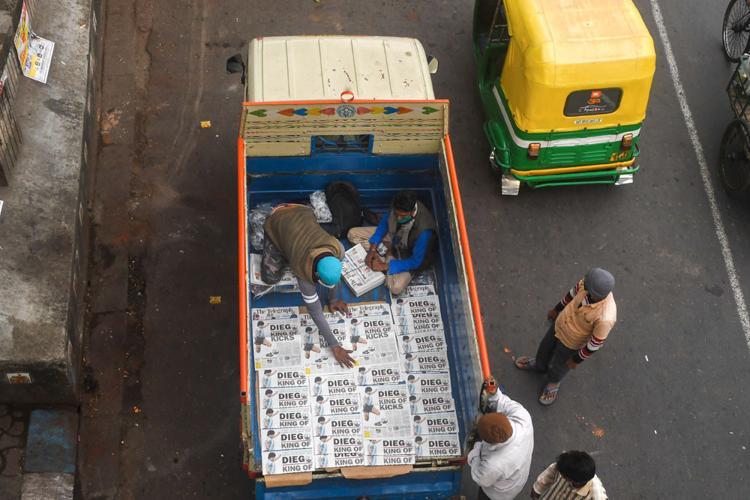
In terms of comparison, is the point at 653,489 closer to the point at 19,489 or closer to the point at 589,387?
the point at 589,387

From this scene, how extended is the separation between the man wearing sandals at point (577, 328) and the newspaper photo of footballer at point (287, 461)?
7.89 ft

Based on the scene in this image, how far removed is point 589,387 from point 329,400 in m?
2.73

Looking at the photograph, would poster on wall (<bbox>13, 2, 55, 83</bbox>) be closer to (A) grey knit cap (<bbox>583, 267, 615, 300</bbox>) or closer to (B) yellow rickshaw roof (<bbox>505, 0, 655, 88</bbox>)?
(B) yellow rickshaw roof (<bbox>505, 0, 655, 88</bbox>)

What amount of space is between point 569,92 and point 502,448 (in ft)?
13.5

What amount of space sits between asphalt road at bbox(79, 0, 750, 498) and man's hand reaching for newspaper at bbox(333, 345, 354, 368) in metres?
1.22

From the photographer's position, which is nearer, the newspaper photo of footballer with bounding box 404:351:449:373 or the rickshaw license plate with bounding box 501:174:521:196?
the newspaper photo of footballer with bounding box 404:351:449:373

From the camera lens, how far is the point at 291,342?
763 centimetres

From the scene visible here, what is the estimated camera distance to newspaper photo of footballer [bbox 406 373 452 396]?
7391mm

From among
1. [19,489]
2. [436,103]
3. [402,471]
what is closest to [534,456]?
[402,471]

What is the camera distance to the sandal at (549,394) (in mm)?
8031

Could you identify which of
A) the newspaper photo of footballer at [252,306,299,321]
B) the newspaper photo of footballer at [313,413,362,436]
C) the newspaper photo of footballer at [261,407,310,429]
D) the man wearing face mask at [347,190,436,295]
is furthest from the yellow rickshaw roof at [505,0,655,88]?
the newspaper photo of footballer at [261,407,310,429]

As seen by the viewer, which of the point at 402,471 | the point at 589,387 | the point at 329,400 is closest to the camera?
the point at 402,471

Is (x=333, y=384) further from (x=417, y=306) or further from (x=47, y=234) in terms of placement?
(x=47, y=234)

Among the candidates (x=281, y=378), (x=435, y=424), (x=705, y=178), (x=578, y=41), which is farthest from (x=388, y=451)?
(x=705, y=178)
